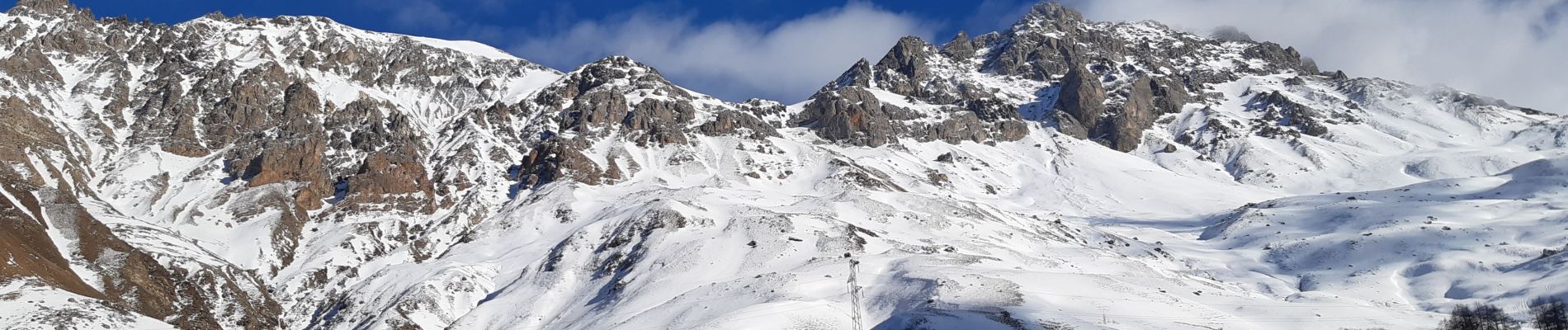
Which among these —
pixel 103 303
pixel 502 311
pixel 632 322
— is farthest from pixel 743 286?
pixel 103 303

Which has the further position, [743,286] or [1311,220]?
[1311,220]

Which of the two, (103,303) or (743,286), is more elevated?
(743,286)

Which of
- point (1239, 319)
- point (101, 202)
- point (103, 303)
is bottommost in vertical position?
point (103, 303)

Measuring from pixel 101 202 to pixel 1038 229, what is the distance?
154 metres

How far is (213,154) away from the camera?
198m

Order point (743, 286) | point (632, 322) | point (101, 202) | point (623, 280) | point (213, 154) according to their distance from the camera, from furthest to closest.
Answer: point (213, 154)
point (101, 202)
point (623, 280)
point (743, 286)
point (632, 322)

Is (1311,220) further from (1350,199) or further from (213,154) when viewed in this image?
(213,154)

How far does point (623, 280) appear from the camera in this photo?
134875mm

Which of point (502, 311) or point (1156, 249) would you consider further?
point (1156, 249)

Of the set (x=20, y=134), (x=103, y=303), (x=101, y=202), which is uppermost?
(x=20, y=134)

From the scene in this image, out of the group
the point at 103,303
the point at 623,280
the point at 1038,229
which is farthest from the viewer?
the point at 1038,229

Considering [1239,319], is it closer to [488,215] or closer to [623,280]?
[623,280]

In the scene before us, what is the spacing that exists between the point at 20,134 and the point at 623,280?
110 meters

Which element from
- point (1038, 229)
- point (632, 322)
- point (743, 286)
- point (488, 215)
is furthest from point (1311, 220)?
point (488, 215)
